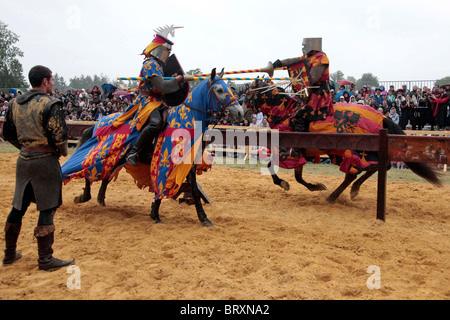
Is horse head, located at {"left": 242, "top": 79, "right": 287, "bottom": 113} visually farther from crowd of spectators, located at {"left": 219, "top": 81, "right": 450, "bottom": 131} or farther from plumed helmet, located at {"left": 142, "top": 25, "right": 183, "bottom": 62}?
crowd of spectators, located at {"left": 219, "top": 81, "right": 450, "bottom": 131}

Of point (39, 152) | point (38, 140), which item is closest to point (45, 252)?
point (39, 152)

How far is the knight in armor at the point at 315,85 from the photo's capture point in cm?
630

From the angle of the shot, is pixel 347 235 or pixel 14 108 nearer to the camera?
pixel 14 108

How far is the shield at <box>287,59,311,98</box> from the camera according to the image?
6445mm

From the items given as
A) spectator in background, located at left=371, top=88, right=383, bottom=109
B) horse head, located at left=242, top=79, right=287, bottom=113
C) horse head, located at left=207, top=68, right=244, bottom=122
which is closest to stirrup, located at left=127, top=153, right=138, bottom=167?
horse head, located at left=207, top=68, right=244, bottom=122

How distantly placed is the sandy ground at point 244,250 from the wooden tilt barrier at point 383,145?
0.86 meters

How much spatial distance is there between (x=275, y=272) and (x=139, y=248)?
1603 millimetres

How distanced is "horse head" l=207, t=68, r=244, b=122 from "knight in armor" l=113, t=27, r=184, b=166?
44 cm

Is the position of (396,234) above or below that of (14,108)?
below

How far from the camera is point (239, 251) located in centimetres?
423

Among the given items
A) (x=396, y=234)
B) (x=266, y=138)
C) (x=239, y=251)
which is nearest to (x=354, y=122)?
(x=266, y=138)

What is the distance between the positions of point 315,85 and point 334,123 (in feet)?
2.32
